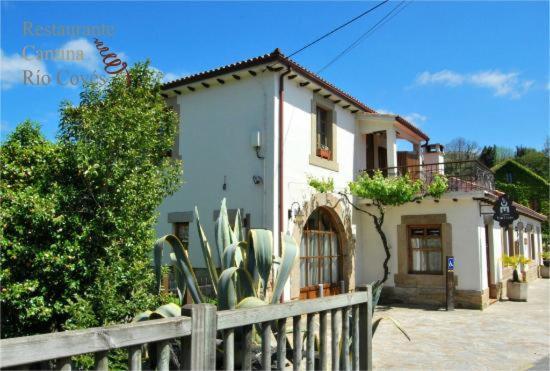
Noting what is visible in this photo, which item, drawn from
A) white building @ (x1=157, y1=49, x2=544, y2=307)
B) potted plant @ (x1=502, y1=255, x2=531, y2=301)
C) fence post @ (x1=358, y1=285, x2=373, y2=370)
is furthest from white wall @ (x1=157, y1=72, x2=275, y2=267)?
potted plant @ (x1=502, y1=255, x2=531, y2=301)

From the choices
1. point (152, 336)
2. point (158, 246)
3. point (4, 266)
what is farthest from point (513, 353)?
point (4, 266)

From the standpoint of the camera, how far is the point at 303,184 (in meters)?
10.5

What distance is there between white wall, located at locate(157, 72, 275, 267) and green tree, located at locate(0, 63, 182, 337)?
311 cm

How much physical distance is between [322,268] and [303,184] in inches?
94.5

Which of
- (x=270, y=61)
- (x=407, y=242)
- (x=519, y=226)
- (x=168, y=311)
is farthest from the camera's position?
(x=519, y=226)

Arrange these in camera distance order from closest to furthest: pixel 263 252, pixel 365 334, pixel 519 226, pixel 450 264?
pixel 365 334, pixel 263 252, pixel 450 264, pixel 519 226

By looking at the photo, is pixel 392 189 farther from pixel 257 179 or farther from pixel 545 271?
pixel 545 271

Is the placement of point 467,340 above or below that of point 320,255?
below

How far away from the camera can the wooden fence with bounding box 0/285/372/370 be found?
1.69 meters

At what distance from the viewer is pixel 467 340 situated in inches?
304

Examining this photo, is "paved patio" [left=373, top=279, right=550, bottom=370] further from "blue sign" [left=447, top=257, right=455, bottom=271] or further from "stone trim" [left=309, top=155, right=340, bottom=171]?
"stone trim" [left=309, top=155, right=340, bottom=171]

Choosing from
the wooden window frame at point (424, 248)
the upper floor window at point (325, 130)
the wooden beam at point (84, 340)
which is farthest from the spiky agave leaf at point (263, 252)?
the wooden window frame at point (424, 248)

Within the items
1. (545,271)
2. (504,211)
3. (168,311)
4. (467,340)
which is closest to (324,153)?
(504,211)

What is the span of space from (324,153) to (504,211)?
4.55m
